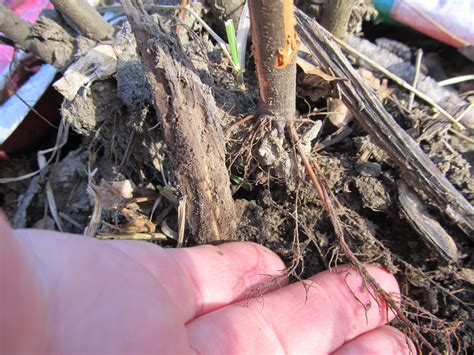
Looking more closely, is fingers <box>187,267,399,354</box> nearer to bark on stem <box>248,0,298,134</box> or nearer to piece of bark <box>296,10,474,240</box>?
piece of bark <box>296,10,474,240</box>

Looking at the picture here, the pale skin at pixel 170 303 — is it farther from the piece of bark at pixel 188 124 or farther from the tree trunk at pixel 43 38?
the tree trunk at pixel 43 38

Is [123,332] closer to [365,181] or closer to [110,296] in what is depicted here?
[110,296]

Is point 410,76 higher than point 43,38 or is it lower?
higher

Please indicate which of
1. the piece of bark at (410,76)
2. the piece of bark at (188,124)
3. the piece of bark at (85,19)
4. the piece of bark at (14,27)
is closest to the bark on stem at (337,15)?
the piece of bark at (410,76)

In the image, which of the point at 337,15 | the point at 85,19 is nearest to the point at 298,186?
the point at 337,15

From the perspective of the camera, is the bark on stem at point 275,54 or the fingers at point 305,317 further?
the fingers at point 305,317

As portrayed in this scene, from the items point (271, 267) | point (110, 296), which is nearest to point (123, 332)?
point (110, 296)

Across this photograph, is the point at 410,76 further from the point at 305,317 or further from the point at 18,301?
the point at 18,301
